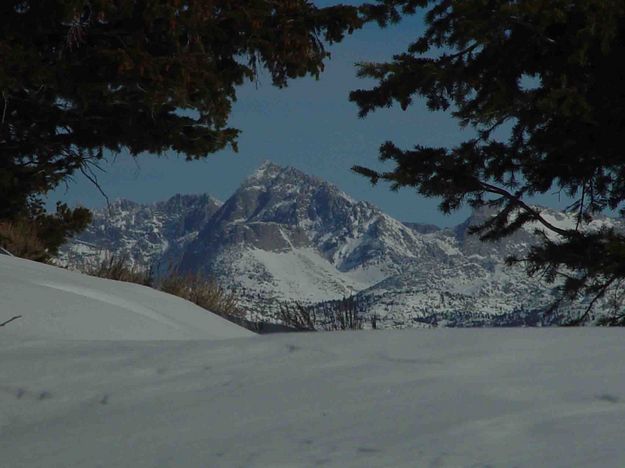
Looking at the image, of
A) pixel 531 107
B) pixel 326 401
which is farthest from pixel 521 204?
pixel 326 401

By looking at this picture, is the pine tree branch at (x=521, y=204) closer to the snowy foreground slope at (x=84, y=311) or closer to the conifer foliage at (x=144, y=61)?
the conifer foliage at (x=144, y=61)

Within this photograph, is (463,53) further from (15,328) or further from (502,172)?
(15,328)

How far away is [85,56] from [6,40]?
0.76 metres

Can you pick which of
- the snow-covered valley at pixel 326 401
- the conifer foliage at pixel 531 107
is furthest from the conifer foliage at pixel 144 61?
the snow-covered valley at pixel 326 401

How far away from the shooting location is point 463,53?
8.05 m

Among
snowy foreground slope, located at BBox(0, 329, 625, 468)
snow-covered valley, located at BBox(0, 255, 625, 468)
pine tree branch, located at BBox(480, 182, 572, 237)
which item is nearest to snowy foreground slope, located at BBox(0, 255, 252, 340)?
snow-covered valley, located at BBox(0, 255, 625, 468)

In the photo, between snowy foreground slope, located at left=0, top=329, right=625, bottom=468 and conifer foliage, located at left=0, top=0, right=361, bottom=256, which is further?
conifer foliage, located at left=0, top=0, right=361, bottom=256

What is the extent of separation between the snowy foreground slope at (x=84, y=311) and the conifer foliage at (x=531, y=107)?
2.68 metres

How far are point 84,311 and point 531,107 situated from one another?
4676 millimetres

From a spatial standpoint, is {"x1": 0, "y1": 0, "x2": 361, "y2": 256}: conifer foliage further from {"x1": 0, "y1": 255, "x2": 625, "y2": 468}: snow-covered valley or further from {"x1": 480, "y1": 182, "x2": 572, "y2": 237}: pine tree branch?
{"x1": 0, "y1": 255, "x2": 625, "y2": 468}: snow-covered valley

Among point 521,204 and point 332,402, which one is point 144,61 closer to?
point 521,204

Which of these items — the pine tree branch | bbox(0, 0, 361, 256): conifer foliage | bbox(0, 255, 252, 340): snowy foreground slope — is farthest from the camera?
the pine tree branch

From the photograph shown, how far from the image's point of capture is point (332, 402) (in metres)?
2.57

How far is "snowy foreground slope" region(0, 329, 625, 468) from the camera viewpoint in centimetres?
212
